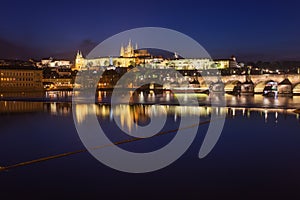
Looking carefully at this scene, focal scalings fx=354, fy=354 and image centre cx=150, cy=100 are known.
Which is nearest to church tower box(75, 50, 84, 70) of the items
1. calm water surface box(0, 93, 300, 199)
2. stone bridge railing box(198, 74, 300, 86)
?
stone bridge railing box(198, 74, 300, 86)

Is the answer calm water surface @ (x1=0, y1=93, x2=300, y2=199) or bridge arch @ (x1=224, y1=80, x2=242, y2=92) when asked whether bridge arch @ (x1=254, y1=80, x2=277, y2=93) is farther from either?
calm water surface @ (x1=0, y1=93, x2=300, y2=199)

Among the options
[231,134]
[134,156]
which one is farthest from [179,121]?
[134,156]

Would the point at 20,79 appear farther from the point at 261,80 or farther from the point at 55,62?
the point at 55,62

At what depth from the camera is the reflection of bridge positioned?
112 feet

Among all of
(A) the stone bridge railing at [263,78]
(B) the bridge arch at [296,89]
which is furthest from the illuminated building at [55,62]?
(B) the bridge arch at [296,89]

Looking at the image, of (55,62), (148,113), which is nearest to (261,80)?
(148,113)

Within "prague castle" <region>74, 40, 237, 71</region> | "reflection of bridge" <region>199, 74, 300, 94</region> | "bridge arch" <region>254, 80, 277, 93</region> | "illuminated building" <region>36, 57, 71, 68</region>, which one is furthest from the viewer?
"illuminated building" <region>36, 57, 71, 68</region>

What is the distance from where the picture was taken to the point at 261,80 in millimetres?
37969

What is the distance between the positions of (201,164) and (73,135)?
165 inches

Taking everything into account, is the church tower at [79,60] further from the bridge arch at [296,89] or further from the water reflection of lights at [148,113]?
the water reflection of lights at [148,113]

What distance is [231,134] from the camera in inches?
362

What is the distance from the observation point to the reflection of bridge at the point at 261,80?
34000 millimetres

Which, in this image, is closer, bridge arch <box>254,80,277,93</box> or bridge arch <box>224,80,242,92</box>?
bridge arch <box>254,80,277,93</box>

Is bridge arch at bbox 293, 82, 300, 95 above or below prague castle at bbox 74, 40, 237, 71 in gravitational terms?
below
